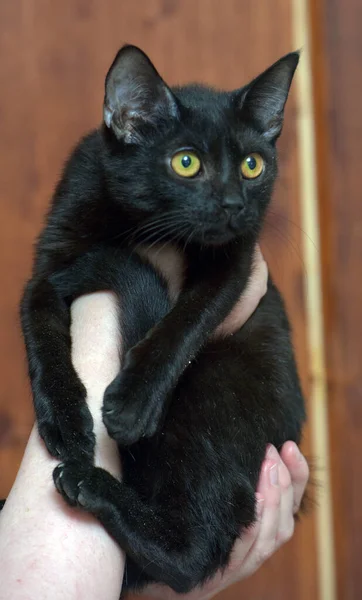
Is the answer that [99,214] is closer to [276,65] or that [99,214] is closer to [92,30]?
[276,65]

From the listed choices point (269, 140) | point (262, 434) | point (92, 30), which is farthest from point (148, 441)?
point (92, 30)

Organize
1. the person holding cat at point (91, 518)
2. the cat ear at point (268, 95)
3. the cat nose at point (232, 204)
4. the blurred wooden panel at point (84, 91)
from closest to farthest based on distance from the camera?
the person holding cat at point (91, 518) → the cat nose at point (232, 204) → the cat ear at point (268, 95) → the blurred wooden panel at point (84, 91)

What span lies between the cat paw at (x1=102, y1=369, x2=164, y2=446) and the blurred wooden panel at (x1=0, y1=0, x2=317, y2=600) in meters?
0.74

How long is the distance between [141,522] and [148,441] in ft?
0.40

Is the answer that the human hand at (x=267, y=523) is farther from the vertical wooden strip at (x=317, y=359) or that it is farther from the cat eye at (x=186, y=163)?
the vertical wooden strip at (x=317, y=359)

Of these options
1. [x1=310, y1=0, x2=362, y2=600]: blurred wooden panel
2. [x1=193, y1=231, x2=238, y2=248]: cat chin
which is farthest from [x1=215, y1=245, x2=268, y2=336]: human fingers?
[x1=310, y1=0, x2=362, y2=600]: blurred wooden panel

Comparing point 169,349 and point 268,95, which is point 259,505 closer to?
point 169,349

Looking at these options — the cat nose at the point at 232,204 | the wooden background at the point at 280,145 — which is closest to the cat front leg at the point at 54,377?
the cat nose at the point at 232,204

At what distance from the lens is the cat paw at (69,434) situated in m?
0.78

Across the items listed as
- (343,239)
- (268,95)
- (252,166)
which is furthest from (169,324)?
(343,239)

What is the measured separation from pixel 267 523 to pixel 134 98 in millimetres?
629

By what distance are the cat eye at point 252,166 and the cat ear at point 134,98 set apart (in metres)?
0.13

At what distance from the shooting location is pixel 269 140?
3.34 feet

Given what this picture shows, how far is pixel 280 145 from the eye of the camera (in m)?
1.54
